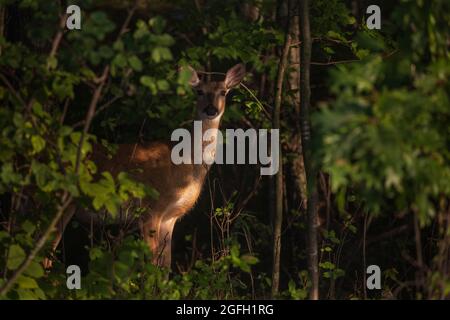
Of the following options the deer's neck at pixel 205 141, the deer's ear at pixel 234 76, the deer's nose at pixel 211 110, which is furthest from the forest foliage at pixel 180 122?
the deer's neck at pixel 205 141

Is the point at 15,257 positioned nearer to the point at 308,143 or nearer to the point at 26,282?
the point at 26,282

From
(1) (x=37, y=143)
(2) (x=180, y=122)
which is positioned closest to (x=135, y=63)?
(1) (x=37, y=143)

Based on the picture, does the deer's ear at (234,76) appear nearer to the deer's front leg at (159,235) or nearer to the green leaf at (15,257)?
the deer's front leg at (159,235)

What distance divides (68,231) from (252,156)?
2.58 metres

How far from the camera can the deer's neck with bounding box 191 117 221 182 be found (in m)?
9.70

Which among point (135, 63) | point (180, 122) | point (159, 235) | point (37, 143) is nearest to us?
point (135, 63)

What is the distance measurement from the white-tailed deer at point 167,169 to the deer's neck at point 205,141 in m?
0.01

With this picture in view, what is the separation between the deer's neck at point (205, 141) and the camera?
31.8 feet

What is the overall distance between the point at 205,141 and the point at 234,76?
3.24ft

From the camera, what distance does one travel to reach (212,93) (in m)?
9.34

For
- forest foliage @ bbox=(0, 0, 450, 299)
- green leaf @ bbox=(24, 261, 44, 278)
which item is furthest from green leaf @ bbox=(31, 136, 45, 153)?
green leaf @ bbox=(24, 261, 44, 278)

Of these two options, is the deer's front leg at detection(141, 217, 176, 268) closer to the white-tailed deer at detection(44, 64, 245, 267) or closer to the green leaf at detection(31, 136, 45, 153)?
the white-tailed deer at detection(44, 64, 245, 267)

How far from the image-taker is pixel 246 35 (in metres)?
7.34
